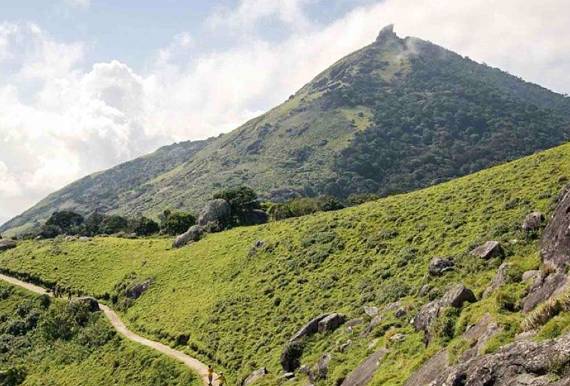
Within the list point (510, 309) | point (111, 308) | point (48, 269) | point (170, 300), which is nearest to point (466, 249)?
point (510, 309)

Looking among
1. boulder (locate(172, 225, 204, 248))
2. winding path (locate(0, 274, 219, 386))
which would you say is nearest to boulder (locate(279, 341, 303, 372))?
winding path (locate(0, 274, 219, 386))

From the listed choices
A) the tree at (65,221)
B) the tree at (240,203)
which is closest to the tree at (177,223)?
the tree at (240,203)

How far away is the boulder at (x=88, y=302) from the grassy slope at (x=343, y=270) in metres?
5.98

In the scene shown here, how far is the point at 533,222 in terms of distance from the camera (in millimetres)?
37688

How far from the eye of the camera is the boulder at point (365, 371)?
27.3 meters

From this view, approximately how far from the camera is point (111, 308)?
80812mm

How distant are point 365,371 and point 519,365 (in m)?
14.7

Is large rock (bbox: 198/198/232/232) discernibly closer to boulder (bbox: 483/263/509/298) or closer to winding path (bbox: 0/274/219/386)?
winding path (bbox: 0/274/219/386)

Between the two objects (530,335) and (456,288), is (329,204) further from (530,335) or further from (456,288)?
(530,335)

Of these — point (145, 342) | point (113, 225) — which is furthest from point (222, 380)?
point (113, 225)

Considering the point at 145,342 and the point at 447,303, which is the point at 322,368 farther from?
the point at 145,342

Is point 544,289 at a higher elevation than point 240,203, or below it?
below

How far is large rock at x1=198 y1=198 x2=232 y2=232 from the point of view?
105069 millimetres

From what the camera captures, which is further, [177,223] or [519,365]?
[177,223]
